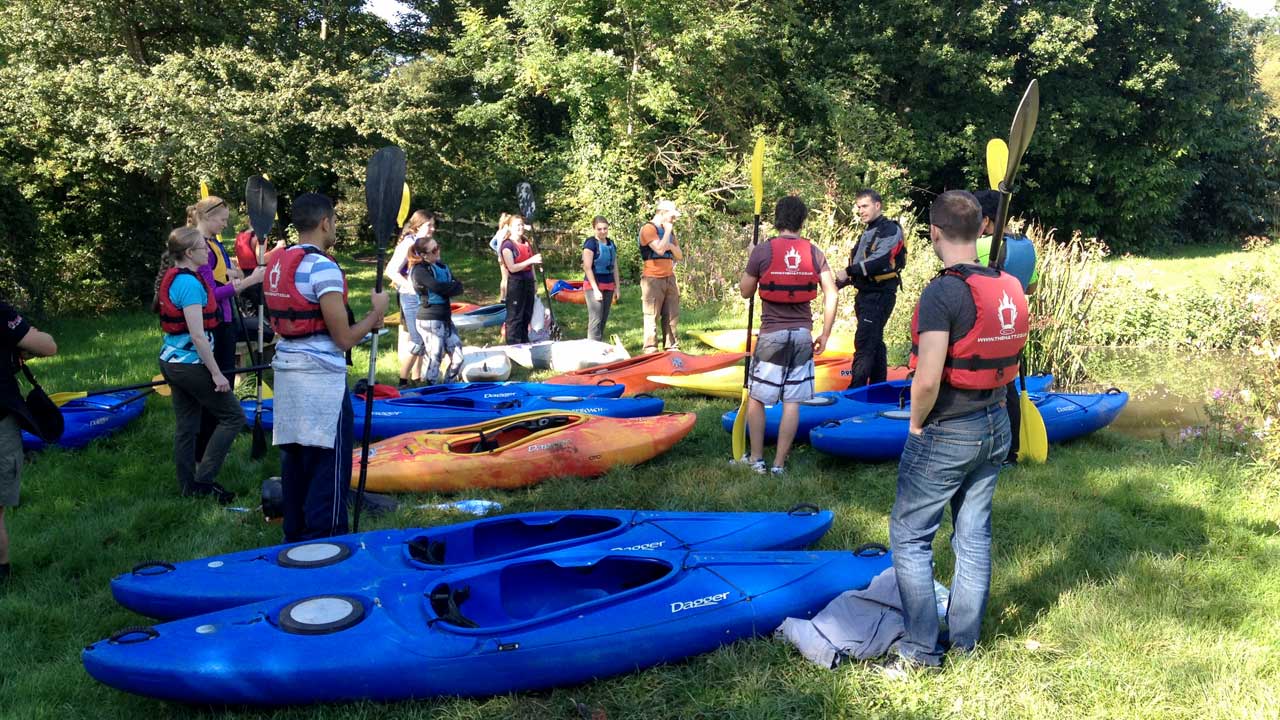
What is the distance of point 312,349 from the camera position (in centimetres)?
343

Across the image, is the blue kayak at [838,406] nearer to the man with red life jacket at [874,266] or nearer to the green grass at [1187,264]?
the man with red life jacket at [874,266]

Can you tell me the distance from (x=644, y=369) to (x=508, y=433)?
2.30m

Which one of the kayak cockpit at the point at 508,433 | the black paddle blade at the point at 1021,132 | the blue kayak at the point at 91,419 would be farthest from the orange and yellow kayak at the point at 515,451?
the black paddle blade at the point at 1021,132

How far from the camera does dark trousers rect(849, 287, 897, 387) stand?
5.94 m

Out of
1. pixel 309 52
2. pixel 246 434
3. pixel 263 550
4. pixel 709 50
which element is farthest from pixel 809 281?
pixel 309 52

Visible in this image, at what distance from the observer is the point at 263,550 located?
351 cm

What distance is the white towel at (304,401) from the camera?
3.45 m

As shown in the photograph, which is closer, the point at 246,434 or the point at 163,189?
the point at 246,434

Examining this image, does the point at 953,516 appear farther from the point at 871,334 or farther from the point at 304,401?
the point at 871,334

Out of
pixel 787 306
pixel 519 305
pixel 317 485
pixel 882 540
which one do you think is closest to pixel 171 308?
pixel 317 485

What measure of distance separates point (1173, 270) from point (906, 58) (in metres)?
7.25

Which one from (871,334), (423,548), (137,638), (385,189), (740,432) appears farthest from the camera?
(871,334)

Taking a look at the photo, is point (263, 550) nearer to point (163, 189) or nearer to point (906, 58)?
point (163, 189)

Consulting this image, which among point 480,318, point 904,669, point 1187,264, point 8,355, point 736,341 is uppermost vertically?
point 1187,264
